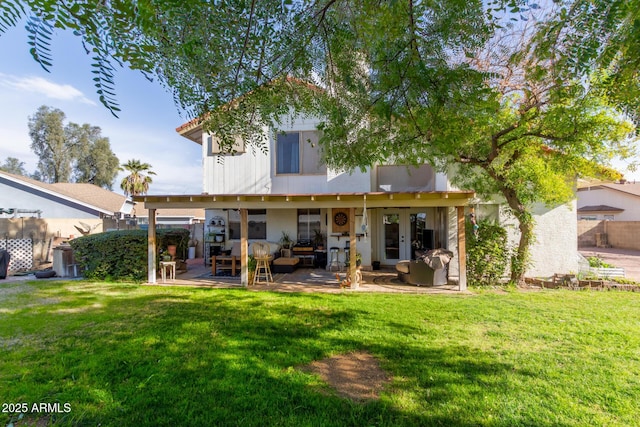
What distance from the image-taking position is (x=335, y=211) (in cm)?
1138

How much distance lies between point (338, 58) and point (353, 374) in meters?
4.29

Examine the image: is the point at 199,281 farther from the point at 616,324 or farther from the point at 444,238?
the point at 616,324

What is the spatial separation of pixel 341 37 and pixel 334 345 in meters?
4.35

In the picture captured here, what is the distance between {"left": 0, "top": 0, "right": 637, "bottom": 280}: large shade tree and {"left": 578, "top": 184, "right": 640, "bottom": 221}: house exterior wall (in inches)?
1010

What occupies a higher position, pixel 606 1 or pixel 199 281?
pixel 606 1

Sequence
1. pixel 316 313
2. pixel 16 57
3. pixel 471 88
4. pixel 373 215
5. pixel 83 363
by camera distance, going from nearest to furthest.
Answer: pixel 16 57
pixel 471 88
pixel 83 363
pixel 316 313
pixel 373 215

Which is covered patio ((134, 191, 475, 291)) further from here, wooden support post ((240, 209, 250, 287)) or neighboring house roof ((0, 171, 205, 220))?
neighboring house roof ((0, 171, 205, 220))

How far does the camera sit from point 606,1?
2541mm

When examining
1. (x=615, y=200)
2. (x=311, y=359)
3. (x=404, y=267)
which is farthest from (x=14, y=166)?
(x=615, y=200)

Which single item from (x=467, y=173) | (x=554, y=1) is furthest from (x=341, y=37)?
(x=467, y=173)

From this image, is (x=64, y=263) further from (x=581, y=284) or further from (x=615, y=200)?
(x=615, y=200)

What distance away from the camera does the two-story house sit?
9945 mm

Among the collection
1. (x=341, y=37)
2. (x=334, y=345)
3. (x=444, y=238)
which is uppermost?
(x=341, y=37)

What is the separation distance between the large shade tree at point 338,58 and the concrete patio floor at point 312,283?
417 centimetres
